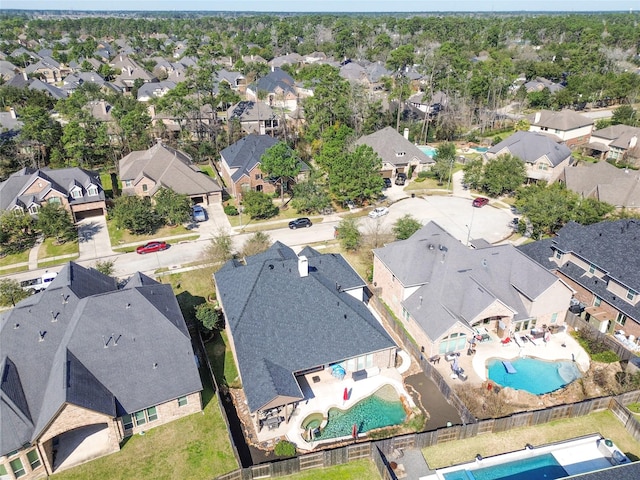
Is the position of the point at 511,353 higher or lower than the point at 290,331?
lower

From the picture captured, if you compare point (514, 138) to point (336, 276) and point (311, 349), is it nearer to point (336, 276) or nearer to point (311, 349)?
point (336, 276)

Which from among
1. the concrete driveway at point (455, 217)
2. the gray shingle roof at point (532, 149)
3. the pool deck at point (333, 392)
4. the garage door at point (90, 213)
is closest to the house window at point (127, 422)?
the pool deck at point (333, 392)

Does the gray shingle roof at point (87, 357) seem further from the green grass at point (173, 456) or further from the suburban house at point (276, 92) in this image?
the suburban house at point (276, 92)

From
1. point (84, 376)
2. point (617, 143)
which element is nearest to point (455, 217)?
point (617, 143)

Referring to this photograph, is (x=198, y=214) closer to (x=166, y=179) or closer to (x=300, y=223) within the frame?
(x=166, y=179)

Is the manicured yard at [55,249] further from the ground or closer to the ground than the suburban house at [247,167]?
closer to the ground
